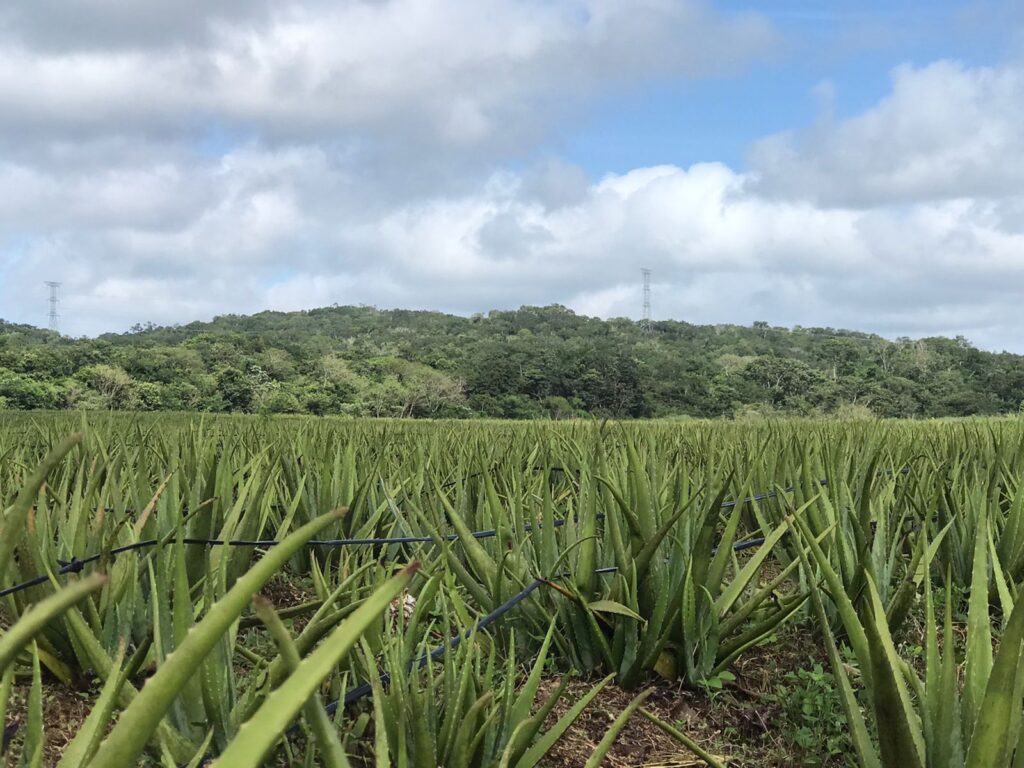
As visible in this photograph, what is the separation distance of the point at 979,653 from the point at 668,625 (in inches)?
A: 30.0

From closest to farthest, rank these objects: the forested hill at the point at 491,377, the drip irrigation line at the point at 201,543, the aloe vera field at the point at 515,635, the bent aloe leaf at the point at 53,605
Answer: the bent aloe leaf at the point at 53,605 < the aloe vera field at the point at 515,635 < the drip irrigation line at the point at 201,543 < the forested hill at the point at 491,377

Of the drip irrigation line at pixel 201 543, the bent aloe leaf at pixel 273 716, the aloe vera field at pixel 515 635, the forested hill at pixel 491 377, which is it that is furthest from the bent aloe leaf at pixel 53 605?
the forested hill at pixel 491 377

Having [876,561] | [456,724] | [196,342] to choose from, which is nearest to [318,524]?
[456,724]

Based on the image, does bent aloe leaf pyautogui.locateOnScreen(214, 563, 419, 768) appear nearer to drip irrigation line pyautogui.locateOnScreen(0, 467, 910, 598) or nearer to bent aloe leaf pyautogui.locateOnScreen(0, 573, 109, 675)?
bent aloe leaf pyautogui.locateOnScreen(0, 573, 109, 675)

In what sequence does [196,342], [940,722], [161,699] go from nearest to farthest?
[161,699] → [940,722] → [196,342]

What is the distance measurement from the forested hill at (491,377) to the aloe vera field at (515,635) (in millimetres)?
31679

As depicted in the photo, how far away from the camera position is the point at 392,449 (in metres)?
5.39

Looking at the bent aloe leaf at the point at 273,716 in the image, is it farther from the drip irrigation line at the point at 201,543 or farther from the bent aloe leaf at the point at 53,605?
the drip irrigation line at the point at 201,543

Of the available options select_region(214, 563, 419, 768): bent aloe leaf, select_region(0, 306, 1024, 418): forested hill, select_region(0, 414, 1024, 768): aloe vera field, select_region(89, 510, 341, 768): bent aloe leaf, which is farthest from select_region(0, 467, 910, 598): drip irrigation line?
select_region(0, 306, 1024, 418): forested hill

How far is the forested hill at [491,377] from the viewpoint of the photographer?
38.5 m

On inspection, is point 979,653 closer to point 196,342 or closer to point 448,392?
point 448,392

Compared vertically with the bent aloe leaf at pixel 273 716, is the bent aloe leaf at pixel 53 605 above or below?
above

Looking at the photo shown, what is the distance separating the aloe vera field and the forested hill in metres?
31.7

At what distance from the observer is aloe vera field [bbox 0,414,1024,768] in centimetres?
100
